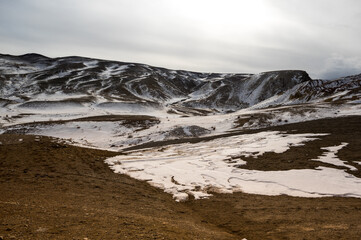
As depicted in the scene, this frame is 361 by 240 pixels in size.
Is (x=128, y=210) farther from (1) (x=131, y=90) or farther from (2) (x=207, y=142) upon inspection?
(1) (x=131, y=90)

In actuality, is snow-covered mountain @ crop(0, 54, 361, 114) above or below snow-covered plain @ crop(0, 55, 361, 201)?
above

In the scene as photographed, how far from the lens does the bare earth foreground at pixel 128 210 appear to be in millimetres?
6176

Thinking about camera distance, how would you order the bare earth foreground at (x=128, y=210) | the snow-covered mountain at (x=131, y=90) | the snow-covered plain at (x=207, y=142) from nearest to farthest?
the bare earth foreground at (x=128, y=210), the snow-covered plain at (x=207, y=142), the snow-covered mountain at (x=131, y=90)

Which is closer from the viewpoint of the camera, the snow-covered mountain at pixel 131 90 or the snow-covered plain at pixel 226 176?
the snow-covered plain at pixel 226 176

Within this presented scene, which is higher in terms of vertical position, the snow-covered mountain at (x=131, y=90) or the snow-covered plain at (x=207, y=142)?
the snow-covered mountain at (x=131, y=90)

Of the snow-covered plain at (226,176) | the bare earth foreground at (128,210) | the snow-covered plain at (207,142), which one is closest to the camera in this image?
the bare earth foreground at (128,210)

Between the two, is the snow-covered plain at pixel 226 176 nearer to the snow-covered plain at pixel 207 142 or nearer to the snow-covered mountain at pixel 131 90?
the snow-covered plain at pixel 207 142

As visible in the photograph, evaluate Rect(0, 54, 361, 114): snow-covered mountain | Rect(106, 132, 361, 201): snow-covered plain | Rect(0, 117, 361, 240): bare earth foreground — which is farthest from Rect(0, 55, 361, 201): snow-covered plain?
Rect(0, 117, 361, 240): bare earth foreground

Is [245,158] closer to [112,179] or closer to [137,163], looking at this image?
[137,163]

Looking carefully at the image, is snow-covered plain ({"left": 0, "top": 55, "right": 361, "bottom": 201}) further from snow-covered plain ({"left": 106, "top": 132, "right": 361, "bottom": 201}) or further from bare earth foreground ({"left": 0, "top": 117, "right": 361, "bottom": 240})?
bare earth foreground ({"left": 0, "top": 117, "right": 361, "bottom": 240})

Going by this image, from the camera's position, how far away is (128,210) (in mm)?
8398

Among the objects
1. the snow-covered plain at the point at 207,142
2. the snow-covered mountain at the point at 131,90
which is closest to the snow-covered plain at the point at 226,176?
the snow-covered plain at the point at 207,142

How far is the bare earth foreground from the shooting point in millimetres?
6176

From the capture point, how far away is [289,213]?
28.0ft
